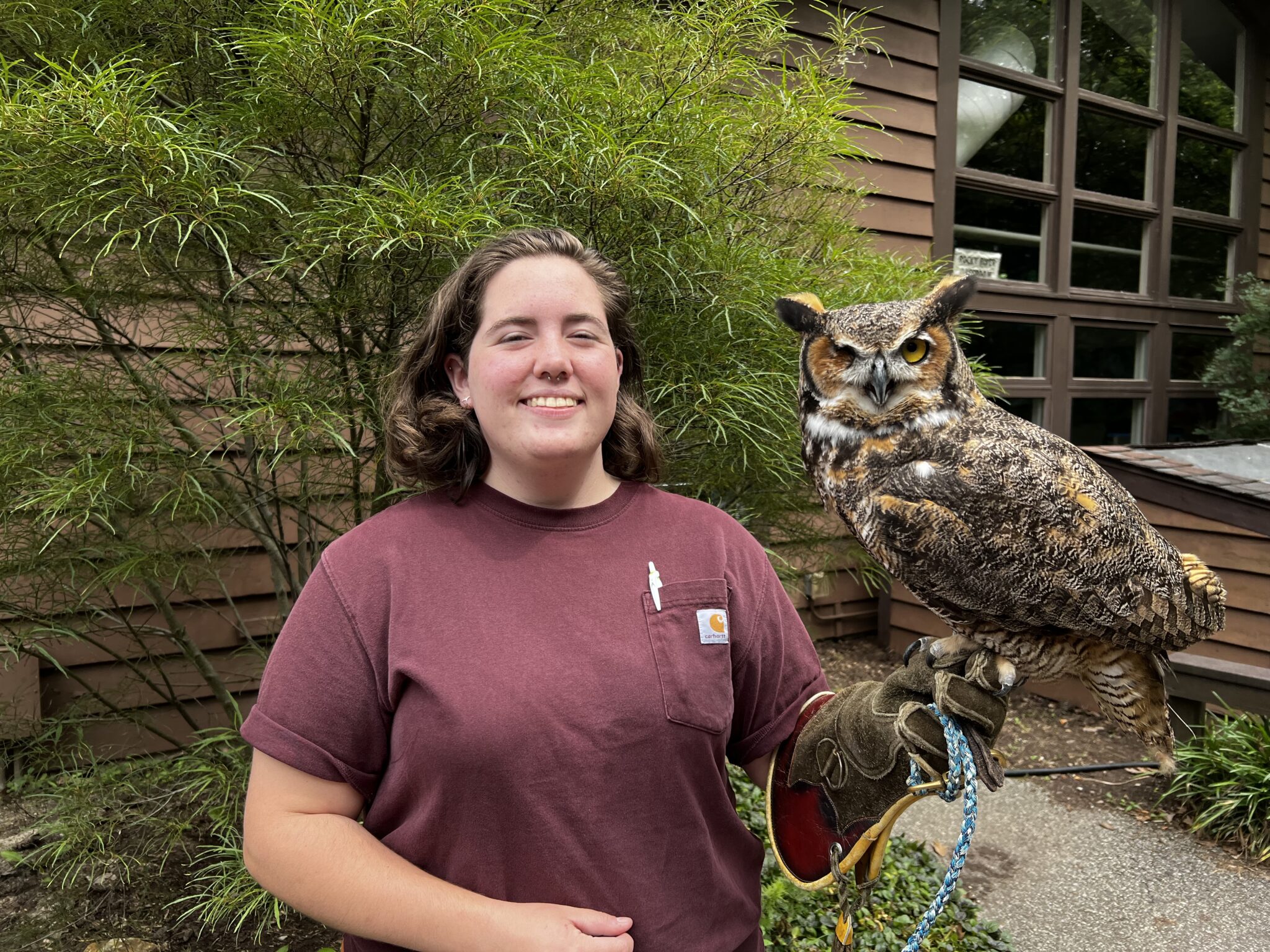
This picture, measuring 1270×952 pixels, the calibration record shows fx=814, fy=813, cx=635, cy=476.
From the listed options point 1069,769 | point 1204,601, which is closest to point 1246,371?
point 1069,769

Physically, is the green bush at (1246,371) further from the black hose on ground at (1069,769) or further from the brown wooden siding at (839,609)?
the black hose on ground at (1069,769)

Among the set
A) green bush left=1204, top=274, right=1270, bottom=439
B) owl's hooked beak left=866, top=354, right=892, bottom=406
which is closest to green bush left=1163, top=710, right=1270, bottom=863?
owl's hooked beak left=866, top=354, right=892, bottom=406

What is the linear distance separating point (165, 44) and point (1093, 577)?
2423mm

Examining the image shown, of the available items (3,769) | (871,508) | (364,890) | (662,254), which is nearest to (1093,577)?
(871,508)

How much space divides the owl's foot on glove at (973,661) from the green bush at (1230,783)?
8.62 feet

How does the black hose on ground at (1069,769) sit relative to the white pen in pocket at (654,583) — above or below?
below

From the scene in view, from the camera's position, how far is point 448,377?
138cm

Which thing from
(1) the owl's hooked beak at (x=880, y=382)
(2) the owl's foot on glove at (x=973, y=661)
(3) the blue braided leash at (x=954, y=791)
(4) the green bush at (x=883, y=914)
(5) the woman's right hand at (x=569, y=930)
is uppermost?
(1) the owl's hooked beak at (x=880, y=382)

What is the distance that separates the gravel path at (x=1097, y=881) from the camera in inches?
107

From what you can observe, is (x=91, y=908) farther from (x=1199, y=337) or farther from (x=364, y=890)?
(x=1199, y=337)

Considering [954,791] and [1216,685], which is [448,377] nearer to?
[954,791]

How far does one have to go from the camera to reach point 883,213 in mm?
4887

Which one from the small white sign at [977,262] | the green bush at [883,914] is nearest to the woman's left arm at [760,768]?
the green bush at [883,914]

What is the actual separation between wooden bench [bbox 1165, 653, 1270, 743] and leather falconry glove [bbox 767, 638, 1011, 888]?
7.57 feet
